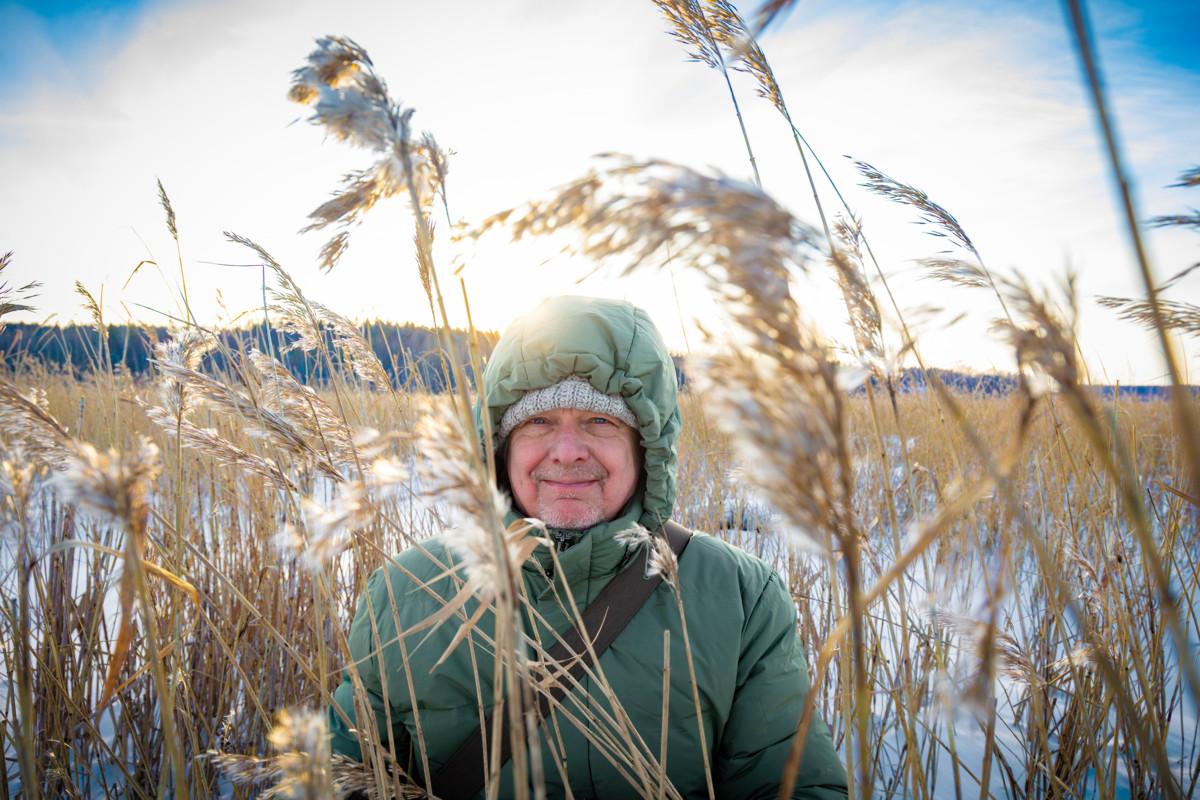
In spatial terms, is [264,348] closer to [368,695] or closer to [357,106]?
[368,695]

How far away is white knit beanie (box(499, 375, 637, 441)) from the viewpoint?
6.72 ft

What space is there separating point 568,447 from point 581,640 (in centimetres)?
64

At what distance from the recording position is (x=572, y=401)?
2043 millimetres

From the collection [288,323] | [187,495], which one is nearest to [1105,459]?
[288,323]

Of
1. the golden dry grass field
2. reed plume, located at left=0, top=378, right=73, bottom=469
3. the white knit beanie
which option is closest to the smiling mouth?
the white knit beanie

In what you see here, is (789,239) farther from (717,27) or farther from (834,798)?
(834,798)

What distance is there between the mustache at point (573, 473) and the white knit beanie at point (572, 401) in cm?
20

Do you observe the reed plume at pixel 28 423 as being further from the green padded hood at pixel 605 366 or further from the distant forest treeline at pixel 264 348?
the green padded hood at pixel 605 366

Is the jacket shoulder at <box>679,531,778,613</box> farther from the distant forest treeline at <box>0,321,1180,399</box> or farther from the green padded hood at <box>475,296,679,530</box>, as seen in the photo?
the distant forest treeline at <box>0,321,1180,399</box>

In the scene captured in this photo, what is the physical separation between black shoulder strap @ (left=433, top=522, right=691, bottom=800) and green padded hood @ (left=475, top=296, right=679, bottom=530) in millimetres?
242

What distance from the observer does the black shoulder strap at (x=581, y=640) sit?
1.76 m

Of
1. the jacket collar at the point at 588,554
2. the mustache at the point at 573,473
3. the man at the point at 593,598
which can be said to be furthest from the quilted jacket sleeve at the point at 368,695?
the mustache at the point at 573,473

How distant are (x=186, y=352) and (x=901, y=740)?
3235mm

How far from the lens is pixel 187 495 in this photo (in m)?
3.11
